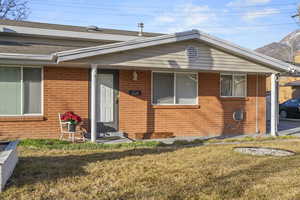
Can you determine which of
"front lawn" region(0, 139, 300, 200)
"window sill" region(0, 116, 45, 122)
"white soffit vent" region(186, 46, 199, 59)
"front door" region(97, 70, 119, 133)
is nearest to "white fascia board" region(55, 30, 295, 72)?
"white soffit vent" region(186, 46, 199, 59)

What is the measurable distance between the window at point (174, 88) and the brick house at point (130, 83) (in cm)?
4

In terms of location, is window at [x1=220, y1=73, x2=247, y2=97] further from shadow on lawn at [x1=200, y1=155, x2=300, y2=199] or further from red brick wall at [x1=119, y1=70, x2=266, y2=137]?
shadow on lawn at [x1=200, y1=155, x2=300, y2=199]

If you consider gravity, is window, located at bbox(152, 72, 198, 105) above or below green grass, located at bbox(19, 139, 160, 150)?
above

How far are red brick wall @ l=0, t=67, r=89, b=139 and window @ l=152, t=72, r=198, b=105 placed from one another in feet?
8.20

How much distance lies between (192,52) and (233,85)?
2857 mm

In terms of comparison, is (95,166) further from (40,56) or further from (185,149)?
(40,56)

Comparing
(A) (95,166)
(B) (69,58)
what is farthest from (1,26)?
(A) (95,166)

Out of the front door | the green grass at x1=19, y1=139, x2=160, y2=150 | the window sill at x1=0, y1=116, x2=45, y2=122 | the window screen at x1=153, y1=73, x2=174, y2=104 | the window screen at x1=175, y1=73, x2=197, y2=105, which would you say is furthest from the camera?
the window screen at x1=175, y1=73, x2=197, y2=105

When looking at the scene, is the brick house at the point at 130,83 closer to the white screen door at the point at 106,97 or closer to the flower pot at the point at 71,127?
the white screen door at the point at 106,97

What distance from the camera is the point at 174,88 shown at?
1129cm

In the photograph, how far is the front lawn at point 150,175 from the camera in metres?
4.68

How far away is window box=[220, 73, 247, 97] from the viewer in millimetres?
12148

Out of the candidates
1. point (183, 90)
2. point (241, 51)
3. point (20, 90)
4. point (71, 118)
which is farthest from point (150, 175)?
point (241, 51)

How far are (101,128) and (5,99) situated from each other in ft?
10.3
